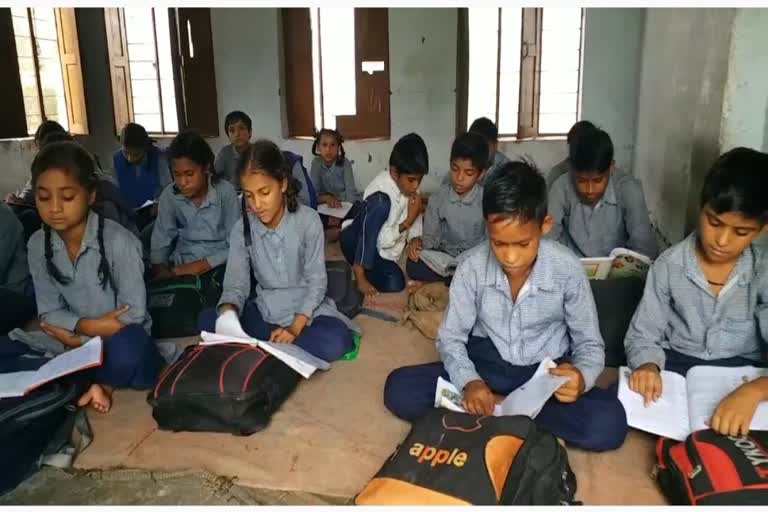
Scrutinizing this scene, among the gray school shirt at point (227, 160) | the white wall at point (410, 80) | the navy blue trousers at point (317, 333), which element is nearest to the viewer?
the navy blue trousers at point (317, 333)

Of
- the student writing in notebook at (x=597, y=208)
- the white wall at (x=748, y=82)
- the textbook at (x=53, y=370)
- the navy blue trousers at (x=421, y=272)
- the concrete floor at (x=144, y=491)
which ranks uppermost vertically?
the white wall at (x=748, y=82)

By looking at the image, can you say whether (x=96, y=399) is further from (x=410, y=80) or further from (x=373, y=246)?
(x=410, y=80)

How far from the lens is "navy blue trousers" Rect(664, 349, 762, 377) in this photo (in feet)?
5.98

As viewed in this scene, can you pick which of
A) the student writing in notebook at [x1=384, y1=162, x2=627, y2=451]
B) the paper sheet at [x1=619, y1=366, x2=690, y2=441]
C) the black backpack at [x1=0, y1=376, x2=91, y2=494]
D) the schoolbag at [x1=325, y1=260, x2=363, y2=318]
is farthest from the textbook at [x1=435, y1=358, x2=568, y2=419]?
Result: the black backpack at [x1=0, y1=376, x2=91, y2=494]

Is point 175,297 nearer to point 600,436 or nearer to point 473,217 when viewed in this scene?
point 473,217

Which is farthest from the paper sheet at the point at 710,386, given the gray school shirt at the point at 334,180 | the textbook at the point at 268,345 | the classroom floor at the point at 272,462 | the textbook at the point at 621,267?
the gray school shirt at the point at 334,180

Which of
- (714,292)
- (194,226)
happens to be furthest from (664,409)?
(194,226)

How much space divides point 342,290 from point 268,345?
0.76m

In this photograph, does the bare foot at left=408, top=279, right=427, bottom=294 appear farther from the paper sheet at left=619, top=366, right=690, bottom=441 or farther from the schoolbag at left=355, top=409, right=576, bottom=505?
the schoolbag at left=355, top=409, right=576, bottom=505

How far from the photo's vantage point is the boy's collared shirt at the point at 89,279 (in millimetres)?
2168

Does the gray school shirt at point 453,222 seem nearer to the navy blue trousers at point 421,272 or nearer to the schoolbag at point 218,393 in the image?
the navy blue trousers at point 421,272

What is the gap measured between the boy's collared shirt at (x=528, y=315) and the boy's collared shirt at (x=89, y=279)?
43.4 inches

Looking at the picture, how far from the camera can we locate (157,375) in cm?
223

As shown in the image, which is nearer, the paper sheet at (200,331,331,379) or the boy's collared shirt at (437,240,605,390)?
the boy's collared shirt at (437,240,605,390)
